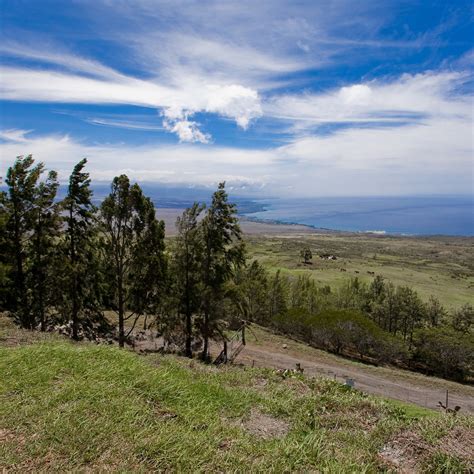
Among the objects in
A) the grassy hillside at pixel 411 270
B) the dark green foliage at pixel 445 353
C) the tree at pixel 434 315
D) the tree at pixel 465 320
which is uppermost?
the dark green foliage at pixel 445 353

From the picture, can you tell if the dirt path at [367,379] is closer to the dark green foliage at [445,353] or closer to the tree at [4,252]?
the dark green foliage at [445,353]

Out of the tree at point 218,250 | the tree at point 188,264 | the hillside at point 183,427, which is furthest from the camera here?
the tree at point 188,264

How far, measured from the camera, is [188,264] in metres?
20.9

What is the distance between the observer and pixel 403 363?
33.0 meters

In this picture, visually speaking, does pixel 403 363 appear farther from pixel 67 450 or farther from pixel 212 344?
pixel 67 450

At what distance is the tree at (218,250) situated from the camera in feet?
65.7

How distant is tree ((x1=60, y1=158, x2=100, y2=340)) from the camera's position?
18.3 m

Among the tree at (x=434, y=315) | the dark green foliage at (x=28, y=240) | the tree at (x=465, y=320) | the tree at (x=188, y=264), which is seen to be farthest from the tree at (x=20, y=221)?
the tree at (x=434, y=315)

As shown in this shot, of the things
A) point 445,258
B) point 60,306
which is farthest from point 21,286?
point 445,258

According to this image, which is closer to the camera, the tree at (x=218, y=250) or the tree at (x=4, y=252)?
the tree at (x=4, y=252)

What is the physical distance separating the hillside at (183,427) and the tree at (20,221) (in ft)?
45.6

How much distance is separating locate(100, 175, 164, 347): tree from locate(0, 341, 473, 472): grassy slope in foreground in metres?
13.1

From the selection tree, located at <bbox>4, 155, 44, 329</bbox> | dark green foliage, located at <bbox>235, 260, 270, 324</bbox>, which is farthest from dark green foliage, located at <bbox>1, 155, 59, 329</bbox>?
dark green foliage, located at <bbox>235, 260, 270, 324</bbox>

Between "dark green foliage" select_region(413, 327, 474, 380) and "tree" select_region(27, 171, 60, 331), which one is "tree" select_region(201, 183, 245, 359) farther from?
"dark green foliage" select_region(413, 327, 474, 380)
